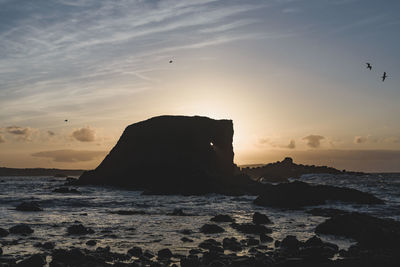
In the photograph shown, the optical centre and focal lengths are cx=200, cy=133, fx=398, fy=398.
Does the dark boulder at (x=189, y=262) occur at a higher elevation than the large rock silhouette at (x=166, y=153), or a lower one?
lower

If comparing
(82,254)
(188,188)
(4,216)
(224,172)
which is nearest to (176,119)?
(224,172)

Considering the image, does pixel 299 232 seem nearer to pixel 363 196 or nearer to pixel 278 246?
pixel 278 246

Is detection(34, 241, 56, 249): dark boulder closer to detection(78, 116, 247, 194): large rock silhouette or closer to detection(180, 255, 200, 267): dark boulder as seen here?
detection(180, 255, 200, 267): dark boulder

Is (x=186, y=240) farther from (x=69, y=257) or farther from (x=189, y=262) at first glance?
(x=69, y=257)

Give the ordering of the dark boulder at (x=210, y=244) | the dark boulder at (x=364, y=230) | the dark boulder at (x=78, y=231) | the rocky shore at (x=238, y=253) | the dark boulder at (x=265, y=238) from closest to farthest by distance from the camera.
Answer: the rocky shore at (x=238, y=253), the dark boulder at (x=210, y=244), the dark boulder at (x=364, y=230), the dark boulder at (x=265, y=238), the dark boulder at (x=78, y=231)

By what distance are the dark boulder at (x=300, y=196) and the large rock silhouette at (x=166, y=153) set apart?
26.5 m

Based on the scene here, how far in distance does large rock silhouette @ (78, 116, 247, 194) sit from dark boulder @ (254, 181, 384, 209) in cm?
2647

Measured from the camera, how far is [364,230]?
1988 cm

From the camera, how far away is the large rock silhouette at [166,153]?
72312 mm

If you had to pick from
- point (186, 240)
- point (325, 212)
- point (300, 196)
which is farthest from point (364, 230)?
point (300, 196)

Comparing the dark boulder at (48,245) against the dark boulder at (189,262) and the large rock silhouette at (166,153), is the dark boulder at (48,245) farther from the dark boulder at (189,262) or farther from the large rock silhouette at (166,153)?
the large rock silhouette at (166,153)

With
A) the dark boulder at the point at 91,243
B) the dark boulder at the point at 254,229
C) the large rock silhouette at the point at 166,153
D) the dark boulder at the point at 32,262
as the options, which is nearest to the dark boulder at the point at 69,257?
the dark boulder at the point at 32,262

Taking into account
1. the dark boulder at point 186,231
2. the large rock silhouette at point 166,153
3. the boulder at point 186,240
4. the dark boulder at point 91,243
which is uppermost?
the large rock silhouette at point 166,153

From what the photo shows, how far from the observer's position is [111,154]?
82875 millimetres
